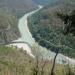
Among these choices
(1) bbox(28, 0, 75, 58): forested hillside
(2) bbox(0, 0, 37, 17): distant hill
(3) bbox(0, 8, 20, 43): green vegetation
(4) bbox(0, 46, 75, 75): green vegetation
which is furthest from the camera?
(2) bbox(0, 0, 37, 17): distant hill

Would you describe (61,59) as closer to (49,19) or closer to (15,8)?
(49,19)

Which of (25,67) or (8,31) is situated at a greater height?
(25,67)

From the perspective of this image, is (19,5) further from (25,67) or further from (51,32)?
(25,67)

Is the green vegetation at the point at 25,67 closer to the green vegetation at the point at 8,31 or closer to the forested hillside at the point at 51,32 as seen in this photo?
the forested hillside at the point at 51,32

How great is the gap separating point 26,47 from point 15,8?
6895 centimetres

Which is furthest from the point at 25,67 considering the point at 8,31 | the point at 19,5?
the point at 19,5

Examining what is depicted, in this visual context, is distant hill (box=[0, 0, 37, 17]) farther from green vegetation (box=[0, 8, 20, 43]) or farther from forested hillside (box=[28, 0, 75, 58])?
green vegetation (box=[0, 8, 20, 43])

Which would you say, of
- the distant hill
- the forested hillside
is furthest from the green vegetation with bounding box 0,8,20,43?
the distant hill

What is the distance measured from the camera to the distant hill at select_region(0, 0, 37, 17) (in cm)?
14002

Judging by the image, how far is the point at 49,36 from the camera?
268ft

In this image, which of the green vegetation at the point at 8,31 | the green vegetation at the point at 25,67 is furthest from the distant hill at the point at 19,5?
the green vegetation at the point at 25,67

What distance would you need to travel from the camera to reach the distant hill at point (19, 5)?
140 metres

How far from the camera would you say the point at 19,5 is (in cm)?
15050

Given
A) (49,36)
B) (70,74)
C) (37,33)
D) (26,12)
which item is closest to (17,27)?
(37,33)
